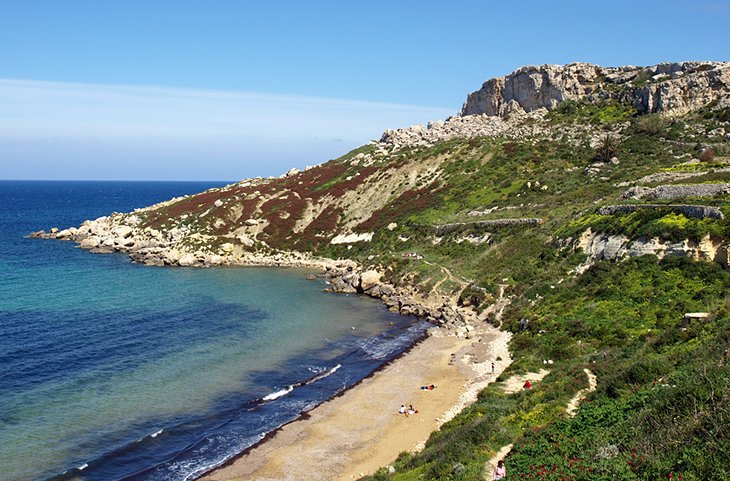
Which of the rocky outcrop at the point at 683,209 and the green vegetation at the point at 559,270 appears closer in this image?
the green vegetation at the point at 559,270

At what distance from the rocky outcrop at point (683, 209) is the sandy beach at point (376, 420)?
15.8m

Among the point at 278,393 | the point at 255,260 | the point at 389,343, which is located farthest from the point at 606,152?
the point at 278,393

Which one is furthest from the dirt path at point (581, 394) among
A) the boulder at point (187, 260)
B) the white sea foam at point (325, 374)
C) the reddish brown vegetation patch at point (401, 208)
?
the boulder at point (187, 260)

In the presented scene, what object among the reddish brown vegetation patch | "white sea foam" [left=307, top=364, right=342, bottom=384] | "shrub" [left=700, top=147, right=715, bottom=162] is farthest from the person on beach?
the reddish brown vegetation patch

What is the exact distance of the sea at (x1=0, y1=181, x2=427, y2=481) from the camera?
27.7 meters

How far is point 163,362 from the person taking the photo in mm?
39625

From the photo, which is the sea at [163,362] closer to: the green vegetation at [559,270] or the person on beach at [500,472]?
the green vegetation at [559,270]

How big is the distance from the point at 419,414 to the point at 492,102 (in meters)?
102

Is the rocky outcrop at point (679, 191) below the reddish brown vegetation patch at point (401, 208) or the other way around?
the other way around

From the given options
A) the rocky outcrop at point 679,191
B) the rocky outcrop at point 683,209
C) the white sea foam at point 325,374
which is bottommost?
the white sea foam at point 325,374

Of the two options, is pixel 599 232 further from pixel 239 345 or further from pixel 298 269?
pixel 298 269

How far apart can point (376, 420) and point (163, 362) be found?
17542mm

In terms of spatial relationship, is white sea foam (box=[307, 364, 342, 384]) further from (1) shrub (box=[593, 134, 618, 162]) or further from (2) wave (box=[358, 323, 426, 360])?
(1) shrub (box=[593, 134, 618, 162])

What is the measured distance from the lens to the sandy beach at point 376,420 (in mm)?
26297
